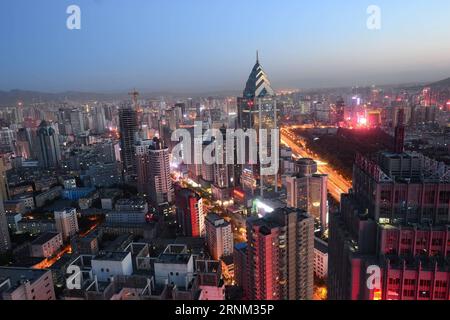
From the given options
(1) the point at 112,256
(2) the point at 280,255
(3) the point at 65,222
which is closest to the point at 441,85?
(2) the point at 280,255

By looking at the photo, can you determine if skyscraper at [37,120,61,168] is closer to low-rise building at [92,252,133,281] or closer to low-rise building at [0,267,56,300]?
low-rise building at [0,267,56,300]

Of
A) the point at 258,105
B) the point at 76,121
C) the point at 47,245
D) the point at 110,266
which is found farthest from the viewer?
the point at 76,121

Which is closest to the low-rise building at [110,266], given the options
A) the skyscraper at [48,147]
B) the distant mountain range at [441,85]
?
the skyscraper at [48,147]

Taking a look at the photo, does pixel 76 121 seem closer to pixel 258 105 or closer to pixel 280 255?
pixel 258 105

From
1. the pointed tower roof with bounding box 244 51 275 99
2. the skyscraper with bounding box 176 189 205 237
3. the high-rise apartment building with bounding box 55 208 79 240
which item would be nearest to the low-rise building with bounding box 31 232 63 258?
the high-rise apartment building with bounding box 55 208 79 240

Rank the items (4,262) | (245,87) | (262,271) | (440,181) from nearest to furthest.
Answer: (440,181) < (262,271) < (4,262) < (245,87)

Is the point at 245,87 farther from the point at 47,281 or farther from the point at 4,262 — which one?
the point at 47,281

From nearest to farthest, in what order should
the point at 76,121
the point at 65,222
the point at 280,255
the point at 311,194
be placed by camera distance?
the point at 280,255 < the point at 311,194 < the point at 65,222 < the point at 76,121
